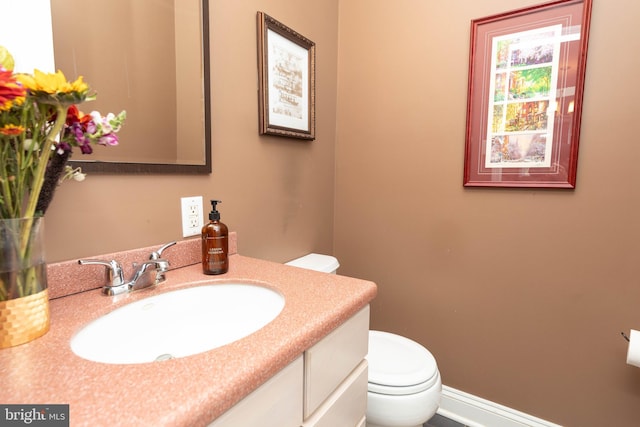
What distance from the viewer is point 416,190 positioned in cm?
157

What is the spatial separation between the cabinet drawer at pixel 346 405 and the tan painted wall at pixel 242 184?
641 mm

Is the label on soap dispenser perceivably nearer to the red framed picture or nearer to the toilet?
the toilet

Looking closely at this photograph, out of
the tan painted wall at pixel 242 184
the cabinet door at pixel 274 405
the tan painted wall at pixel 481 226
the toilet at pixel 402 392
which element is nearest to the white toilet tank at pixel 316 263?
the tan painted wall at pixel 242 184

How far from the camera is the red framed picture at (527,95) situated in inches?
48.1

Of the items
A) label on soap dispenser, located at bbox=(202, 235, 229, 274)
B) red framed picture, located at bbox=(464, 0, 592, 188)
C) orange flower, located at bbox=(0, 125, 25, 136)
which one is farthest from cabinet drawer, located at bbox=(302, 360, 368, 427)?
red framed picture, located at bbox=(464, 0, 592, 188)

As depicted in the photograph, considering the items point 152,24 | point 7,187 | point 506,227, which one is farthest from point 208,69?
point 506,227

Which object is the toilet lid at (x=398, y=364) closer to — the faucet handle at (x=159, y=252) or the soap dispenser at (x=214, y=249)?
the soap dispenser at (x=214, y=249)

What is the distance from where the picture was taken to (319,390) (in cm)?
65

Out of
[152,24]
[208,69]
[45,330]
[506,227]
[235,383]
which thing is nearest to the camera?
[235,383]

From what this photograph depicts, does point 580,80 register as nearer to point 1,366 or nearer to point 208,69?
point 208,69

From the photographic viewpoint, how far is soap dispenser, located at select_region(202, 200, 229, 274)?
921 millimetres

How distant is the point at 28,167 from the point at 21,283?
0.66 feet

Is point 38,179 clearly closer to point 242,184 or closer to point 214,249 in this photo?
point 214,249

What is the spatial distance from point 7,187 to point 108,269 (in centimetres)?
30
